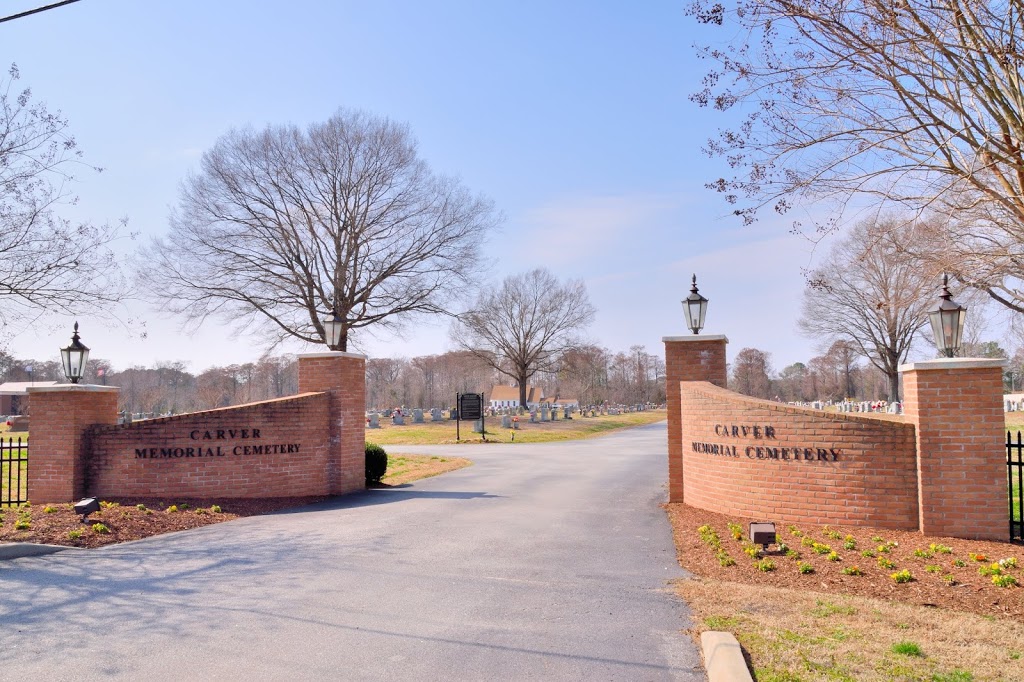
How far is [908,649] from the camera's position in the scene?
4504 mm

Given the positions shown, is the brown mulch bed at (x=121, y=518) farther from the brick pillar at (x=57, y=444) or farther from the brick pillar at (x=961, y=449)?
the brick pillar at (x=961, y=449)

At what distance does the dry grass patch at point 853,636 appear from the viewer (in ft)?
13.7

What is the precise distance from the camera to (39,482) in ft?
36.7

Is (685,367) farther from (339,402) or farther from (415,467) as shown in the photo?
(415,467)

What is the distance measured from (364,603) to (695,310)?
7.56 m

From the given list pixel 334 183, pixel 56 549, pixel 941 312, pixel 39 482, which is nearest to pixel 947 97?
pixel 941 312

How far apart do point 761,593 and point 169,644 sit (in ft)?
14.8

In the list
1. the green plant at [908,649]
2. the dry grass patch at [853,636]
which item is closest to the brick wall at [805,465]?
the dry grass patch at [853,636]

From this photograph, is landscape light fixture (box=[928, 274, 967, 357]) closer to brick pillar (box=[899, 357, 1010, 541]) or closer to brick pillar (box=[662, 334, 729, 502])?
brick pillar (box=[899, 357, 1010, 541])

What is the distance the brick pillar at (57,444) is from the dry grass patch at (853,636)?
9761mm

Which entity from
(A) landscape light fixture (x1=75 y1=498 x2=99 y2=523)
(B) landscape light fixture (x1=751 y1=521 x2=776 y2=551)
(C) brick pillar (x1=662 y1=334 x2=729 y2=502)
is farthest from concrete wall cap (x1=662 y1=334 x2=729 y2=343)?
(A) landscape light fixture (x1=75 y1=498 x2=99 y2=523)

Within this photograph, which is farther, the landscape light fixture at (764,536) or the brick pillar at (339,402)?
the brick pillar at (339,402)

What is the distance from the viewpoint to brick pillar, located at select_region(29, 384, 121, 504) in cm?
1113

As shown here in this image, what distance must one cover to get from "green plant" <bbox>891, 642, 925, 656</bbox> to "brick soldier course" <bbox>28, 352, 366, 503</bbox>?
971 centimetres
